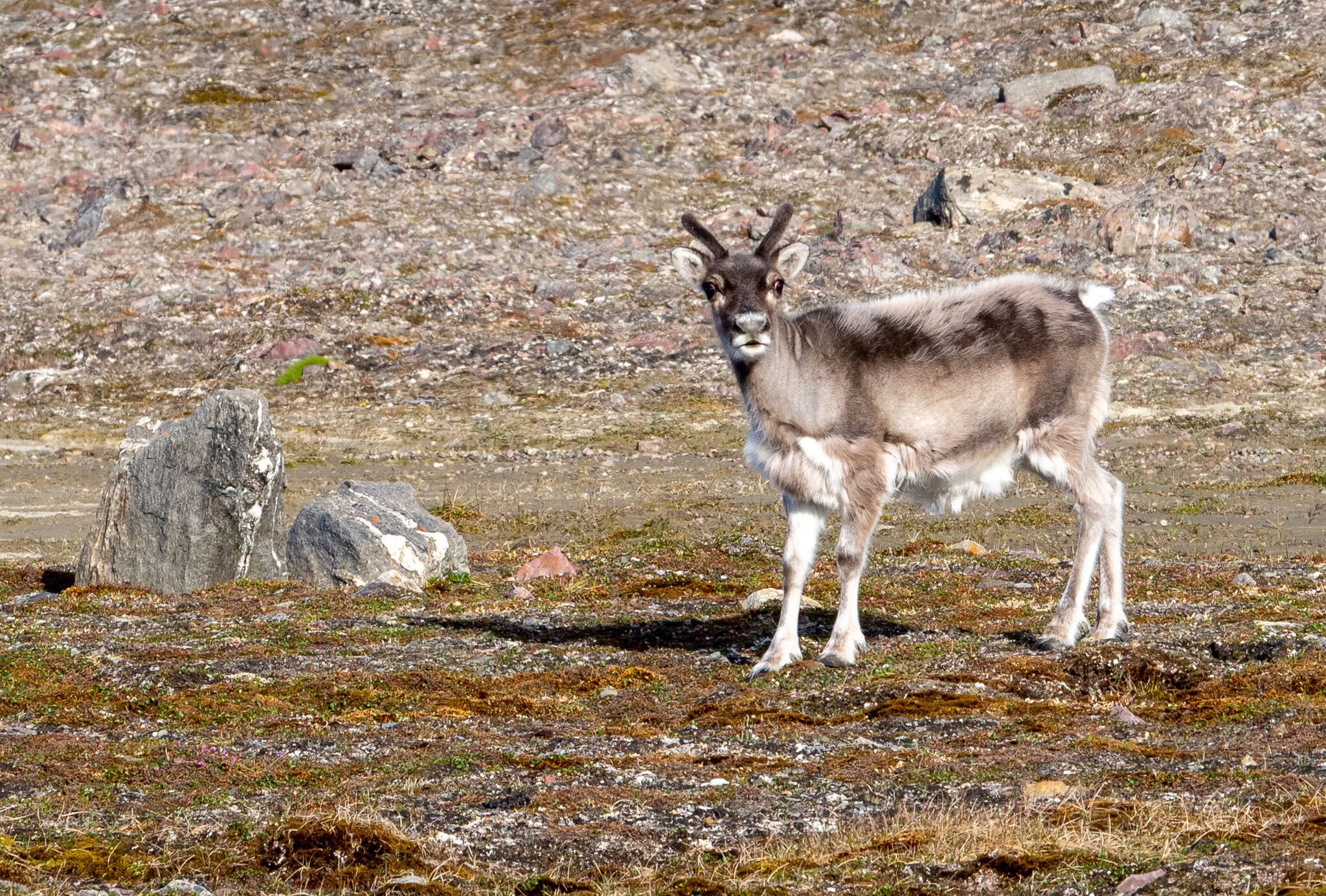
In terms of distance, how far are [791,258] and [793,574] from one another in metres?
3.14

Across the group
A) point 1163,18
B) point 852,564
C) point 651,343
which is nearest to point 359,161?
point 651,343

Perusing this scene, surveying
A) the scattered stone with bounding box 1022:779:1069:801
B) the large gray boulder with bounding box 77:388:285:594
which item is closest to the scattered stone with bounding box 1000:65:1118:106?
the large gray boulder with bounding box 77:388:285:594

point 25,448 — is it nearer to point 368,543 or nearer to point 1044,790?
point 368,543

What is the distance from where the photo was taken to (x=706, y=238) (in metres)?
15.4

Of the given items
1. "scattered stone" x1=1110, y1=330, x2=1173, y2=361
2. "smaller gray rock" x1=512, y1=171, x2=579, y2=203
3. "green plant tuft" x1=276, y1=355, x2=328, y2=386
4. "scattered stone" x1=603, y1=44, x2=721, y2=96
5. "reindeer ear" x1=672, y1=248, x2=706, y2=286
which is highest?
"scattered stone" x1=603, y1=44, x2=721, y2=96

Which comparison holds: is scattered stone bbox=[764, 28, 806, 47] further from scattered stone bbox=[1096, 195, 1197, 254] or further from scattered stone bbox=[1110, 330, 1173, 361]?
scattered stone bbox=[1110, 330, 1173, 361]

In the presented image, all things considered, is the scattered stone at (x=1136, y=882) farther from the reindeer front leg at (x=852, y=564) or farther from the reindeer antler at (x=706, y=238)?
the reindeer antler at (x=706, y=238)

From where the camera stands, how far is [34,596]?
21156 millimetres

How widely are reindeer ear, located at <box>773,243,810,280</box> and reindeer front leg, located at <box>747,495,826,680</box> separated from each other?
228cm

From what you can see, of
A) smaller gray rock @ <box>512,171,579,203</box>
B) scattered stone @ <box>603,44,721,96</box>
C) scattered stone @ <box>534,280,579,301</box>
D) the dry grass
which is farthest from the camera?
scattered stone @ <box>603,44,721,96</box>

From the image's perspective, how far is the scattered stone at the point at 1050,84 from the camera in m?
51.7

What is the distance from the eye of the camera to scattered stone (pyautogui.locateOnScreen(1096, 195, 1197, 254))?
1704 inches

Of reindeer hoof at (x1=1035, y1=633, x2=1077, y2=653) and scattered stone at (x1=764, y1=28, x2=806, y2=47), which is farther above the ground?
scattered stone at (x1=764, y1=28, x2=806, y2=47)

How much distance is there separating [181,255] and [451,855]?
39.9 meters
